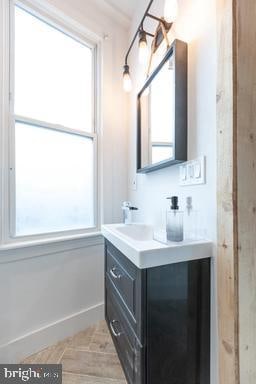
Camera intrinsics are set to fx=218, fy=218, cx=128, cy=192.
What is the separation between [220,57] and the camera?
0.90 m

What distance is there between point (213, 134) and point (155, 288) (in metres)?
0.71

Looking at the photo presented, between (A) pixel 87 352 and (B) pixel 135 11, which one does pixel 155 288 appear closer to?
(A) pixel 87 352

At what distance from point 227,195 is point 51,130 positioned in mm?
1329

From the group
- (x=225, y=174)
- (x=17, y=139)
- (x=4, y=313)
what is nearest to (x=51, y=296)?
(x=4, y=313)

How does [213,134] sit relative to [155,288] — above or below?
above

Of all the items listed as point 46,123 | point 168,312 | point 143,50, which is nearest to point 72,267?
point 168,312

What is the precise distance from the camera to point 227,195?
34.2 inches

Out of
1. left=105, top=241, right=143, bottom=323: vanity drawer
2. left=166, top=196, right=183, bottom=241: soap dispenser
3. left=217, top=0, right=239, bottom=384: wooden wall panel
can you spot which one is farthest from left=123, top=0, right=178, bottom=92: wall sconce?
left=105, top=241, right=143, bottom=323: vanity drawer

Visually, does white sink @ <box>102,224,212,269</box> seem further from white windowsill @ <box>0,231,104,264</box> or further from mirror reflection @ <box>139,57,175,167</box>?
white windowsill @ <box>0,231,104,264</box>

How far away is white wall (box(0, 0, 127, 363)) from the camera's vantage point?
4.62 feet

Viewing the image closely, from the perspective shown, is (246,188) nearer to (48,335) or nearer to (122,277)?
(122,277)

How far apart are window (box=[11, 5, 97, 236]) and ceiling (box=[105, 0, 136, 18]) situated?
14.7 inches

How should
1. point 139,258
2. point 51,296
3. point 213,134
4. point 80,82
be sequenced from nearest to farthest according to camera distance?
1. point 139,258
2. point 213,134
3. point 51,296
4. point 80,82

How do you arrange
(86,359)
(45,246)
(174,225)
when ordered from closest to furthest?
(174,225) → (86,359) → (45,246)
